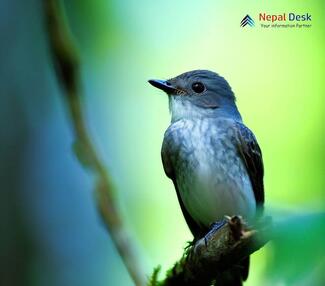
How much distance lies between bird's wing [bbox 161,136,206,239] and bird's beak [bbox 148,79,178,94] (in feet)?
0.56

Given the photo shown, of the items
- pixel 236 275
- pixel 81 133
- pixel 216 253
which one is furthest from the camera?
pixel 236 275

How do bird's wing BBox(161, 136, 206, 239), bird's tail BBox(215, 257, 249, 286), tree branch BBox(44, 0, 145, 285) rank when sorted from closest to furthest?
tree branch BBox(44, 0, 145, 285)
bird's tail BBox(215, 257, 249, 286)
bird's wing BBox(161, 136, 206, 239)

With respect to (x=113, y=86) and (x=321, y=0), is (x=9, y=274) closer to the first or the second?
(x=113, y=86)

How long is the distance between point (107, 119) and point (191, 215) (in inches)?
18.2

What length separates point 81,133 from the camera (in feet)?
3.69

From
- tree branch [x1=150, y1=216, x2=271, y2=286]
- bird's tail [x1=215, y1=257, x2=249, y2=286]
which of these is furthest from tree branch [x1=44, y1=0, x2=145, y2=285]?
bird's tail [x1=215, y1=257, x2=249, y2=286]

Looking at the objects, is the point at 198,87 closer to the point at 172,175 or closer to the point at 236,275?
the point at 172,175

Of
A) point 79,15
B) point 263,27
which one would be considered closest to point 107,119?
point 79,15

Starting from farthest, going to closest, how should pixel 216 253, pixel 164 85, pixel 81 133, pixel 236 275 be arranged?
pixel 164 85
pixel 236 275
pixel 216 253
pixel 81 133

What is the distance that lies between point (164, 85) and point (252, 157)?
15.6 inches

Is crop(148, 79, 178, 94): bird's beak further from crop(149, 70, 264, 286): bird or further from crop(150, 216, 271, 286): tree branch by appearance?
crop(150, 216, 271, 286): tree branch

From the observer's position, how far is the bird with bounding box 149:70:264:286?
1.76m

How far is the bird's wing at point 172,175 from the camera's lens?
Result: 1854mm

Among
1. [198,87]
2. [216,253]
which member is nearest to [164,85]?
[198,87]
